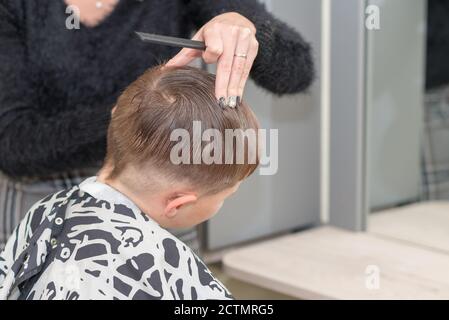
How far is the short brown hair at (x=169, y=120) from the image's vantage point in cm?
86

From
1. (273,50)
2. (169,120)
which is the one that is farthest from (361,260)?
(169,120)

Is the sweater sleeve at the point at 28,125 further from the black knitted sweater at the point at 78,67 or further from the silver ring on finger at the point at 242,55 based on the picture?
the silver ring on finger at the point at 242,55

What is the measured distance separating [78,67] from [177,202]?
331 mm

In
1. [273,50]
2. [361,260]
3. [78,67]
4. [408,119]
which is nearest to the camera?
[273,50]

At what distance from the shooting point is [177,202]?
2.95 feet

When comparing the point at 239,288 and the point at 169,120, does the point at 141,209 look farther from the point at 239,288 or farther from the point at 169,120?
the point at 239,288

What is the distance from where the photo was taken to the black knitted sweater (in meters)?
1.05

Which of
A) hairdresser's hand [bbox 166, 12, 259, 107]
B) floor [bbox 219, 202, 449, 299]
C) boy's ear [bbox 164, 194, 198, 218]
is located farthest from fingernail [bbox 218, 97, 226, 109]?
floor [bbox 219, 202, 449, 299]

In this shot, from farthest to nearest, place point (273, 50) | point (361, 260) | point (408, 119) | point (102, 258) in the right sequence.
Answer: point (408, 119) < point (361, 260) < point (273, 50) < point (102, 258)

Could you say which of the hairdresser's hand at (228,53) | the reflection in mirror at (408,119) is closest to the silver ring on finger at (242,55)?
the hairdresser's hand at (228,53)

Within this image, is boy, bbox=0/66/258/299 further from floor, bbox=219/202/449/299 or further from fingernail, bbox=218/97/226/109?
floor, bbox=219/202/449/299

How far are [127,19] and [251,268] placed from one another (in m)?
0.56

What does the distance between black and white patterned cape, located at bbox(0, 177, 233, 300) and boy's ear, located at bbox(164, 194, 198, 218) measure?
0.03 meters
